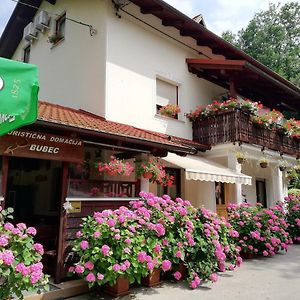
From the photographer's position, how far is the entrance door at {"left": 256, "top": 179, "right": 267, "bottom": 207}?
21.7 m

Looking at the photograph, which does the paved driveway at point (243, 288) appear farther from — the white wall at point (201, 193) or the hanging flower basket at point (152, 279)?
the white wall at point (201, 193)

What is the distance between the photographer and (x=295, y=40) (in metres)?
42.9

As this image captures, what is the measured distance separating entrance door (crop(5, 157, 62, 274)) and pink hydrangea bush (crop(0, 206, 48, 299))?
7.30 metres

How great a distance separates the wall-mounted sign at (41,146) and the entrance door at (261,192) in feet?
52.7

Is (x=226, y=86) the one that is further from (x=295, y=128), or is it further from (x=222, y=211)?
(x=222, y=211)

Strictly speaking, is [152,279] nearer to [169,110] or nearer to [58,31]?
[169,110]

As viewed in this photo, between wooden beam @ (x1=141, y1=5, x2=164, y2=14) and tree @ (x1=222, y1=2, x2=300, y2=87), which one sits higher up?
tree @ (x1=222, y1=2, x2=300, y2=87)

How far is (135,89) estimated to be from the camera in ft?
44.4

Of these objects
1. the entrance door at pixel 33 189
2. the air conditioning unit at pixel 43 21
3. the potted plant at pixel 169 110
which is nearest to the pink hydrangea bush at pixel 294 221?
the potted plant at pixel 169 110

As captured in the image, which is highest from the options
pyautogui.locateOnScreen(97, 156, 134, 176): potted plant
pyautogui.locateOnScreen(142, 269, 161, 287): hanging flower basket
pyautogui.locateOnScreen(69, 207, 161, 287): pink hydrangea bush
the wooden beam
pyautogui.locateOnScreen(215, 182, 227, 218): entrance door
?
the wooden beam

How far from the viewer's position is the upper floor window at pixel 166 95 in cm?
1489

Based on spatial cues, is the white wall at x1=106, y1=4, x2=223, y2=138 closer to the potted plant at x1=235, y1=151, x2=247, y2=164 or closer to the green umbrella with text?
the potted plant at x1=235, y1=151, x2=247, y2=164

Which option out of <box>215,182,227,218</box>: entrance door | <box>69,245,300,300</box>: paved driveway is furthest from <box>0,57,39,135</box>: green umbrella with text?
<box>215,182,227,218</box>: entrance door

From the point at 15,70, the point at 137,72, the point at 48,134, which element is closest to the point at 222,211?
the point at 137,72
